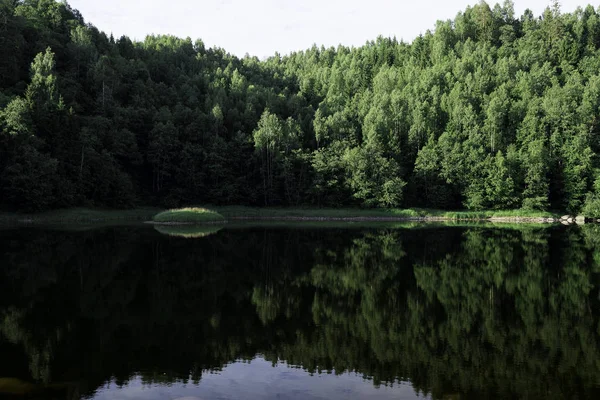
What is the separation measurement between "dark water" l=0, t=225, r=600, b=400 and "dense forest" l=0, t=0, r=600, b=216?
50828 mm

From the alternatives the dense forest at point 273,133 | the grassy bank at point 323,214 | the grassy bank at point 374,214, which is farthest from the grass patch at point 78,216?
the grassy bank at point 374,214

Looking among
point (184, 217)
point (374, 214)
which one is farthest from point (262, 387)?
point (374, 214)

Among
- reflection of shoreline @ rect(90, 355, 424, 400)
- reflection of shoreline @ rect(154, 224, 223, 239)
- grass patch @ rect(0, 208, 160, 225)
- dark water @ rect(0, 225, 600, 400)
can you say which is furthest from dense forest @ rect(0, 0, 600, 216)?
reflection of shoreline @ rect(90, 355, 424, 400)

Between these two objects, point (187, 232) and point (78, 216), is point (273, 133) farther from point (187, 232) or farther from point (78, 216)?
point (187, 232)

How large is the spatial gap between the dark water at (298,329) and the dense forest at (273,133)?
50.8m

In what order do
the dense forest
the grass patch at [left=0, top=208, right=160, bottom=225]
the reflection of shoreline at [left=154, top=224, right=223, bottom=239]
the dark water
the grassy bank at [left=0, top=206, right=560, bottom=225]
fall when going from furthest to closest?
the dense forest, the grassy bank at [left=0, top=206, right=560, bottom=225], the grass patch at [left=0, top=208, right=160, bottom=225], the reflection of shoreline at [left=154, top=224, right=223, bottom=239], the dark water

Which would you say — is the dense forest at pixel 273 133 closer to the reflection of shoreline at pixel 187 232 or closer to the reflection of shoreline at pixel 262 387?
the reflection of shoreline at pixel 187 232

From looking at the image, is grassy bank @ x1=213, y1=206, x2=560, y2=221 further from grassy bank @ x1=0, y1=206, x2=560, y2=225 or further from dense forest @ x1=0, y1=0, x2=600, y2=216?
dense forest @ x1=0, y1=0, x2=600, y2=216

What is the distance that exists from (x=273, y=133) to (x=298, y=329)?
82.8m

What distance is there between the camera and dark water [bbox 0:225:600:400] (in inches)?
388

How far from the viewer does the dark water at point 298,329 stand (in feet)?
32.4

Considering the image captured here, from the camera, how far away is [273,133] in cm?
9469

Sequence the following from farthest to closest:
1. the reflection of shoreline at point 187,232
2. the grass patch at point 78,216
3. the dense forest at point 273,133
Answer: the dense forest at point 273,133
the grass patch at point 78,216
the reflection of shoreline at point 187,232

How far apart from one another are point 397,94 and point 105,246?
287 ft
